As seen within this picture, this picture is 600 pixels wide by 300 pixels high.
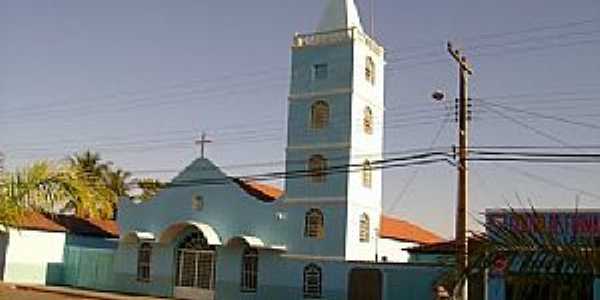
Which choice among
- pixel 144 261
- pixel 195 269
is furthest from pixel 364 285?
pixel 144 261

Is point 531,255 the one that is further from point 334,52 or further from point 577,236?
point 334,52

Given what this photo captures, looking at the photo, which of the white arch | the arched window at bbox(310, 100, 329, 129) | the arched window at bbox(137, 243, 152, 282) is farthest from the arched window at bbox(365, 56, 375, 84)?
the arched window at bbox(137, 243, 152, 282)

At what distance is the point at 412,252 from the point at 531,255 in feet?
97.7

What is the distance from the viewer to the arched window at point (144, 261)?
36.7 metres

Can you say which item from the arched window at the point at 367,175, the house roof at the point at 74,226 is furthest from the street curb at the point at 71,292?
the arched window at the point at 367,175

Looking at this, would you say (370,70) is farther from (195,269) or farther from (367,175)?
(195,269)

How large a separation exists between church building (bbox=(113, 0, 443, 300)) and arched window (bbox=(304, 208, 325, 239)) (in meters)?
0.04

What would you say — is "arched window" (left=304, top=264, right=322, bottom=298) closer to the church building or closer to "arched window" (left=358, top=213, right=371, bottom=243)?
the church building

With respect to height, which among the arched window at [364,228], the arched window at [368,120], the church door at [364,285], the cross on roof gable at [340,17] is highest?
the cross on roof gable at [340,17]

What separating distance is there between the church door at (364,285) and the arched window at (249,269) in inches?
185

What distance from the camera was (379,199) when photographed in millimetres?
34562

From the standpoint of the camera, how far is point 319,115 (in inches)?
1321

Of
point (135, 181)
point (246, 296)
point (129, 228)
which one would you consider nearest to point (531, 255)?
point (246, 296)

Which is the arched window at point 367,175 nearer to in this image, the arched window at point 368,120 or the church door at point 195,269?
the arched window at point 368,120
